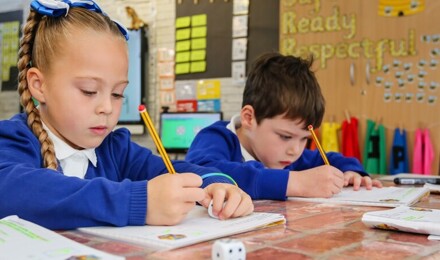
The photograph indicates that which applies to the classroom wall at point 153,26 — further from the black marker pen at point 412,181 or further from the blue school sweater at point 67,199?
the blue school sweater at point 67,199

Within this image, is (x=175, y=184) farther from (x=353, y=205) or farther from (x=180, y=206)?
(x=353, y=205)

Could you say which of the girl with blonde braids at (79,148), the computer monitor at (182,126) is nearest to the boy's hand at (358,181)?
the girl with blonde braids at (79,148)

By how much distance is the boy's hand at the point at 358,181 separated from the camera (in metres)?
1.42

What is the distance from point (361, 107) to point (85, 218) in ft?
9.61

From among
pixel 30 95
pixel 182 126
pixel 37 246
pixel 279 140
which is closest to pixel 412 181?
pixel 279 140

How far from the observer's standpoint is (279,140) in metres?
1.55

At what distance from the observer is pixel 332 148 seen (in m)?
3.52

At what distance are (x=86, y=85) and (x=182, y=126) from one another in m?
3.62

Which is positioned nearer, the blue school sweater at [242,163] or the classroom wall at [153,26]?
the blue school sweater at [242,163]

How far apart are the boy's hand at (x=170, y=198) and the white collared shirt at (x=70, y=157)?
33cm

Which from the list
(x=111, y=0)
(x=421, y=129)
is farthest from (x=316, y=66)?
(x=111, y=0)

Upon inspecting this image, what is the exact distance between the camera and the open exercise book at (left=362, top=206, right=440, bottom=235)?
73cm

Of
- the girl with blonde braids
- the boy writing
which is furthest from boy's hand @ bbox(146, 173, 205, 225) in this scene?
the boy writing

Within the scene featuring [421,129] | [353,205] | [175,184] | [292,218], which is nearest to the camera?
[175,184]
